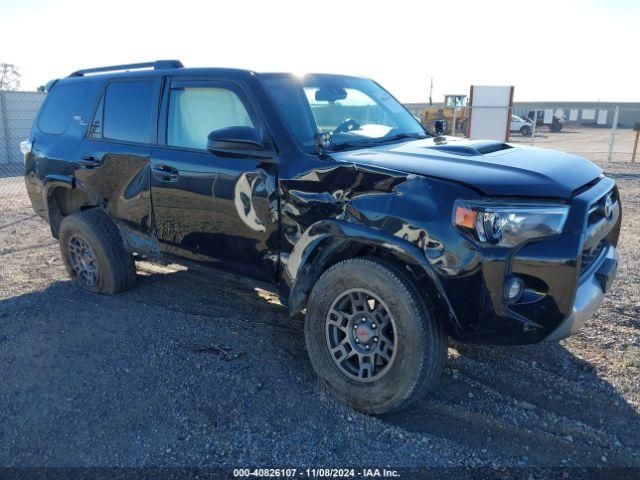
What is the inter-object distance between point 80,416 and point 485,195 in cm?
265

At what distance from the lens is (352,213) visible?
303 centimetres

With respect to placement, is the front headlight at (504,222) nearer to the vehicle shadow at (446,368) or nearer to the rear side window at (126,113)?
the vehicle shadow at (446,368)

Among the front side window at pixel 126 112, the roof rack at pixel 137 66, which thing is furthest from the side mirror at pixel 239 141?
the roof rack at pixel 137 66

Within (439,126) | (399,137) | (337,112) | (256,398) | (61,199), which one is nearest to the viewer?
(256,398)

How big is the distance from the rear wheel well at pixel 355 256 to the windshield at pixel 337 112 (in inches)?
27.5

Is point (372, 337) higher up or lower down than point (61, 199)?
lower down

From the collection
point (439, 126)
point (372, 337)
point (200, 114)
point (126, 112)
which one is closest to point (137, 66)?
point (126, 112)

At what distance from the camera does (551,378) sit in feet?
11.5

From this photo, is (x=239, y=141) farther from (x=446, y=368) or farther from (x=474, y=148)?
(x=446, y=368)

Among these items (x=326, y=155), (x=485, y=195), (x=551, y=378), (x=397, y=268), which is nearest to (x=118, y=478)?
(x=397, y=268)

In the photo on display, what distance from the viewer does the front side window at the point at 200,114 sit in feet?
12.3

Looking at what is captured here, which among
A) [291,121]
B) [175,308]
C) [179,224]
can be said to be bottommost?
[175,308]

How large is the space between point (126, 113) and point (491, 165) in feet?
10.2

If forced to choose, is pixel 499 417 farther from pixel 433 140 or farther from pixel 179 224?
pixel 179 224
